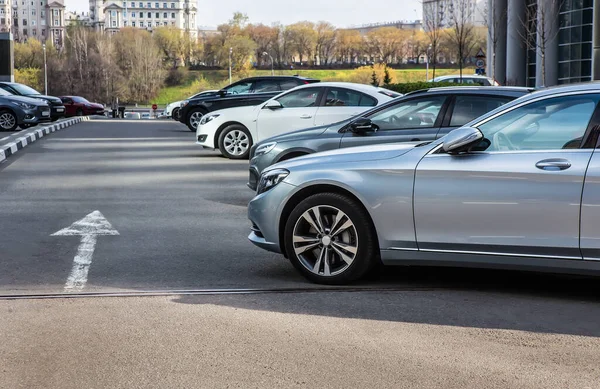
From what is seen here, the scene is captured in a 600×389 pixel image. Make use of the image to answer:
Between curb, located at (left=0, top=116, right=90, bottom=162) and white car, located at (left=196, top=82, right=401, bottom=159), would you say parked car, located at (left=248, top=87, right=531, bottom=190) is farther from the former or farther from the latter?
curb, located at (left=0, top=116, right=90, bottom=162)

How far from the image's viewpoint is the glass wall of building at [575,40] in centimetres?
4234

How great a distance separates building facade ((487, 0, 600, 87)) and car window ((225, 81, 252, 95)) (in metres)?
16.6

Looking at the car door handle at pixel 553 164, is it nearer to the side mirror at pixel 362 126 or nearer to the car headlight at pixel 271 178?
the car headlight at pixel 271 178

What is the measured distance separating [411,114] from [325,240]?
181 inches

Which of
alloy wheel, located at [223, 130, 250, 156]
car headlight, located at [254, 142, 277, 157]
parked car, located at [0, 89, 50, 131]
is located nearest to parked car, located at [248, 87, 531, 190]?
car headlight, located at [254, 142, 277, 157]

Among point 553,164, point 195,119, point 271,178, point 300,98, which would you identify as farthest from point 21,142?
point 553,164

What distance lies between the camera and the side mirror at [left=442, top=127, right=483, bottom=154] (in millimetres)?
6211

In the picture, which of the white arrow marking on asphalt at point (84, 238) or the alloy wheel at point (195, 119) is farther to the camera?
the alloy wheel at point (195, 119)

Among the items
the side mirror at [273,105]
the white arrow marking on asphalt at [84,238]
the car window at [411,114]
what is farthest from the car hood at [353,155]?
the side mirror at [273,105]

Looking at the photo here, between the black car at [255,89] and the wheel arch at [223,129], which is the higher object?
the black car at [255,89]

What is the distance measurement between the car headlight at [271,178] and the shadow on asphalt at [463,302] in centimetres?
94

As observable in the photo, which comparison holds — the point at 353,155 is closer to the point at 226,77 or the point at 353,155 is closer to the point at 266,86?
the point at 266,86

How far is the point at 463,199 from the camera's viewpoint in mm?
6250

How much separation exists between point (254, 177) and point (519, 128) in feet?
19.5
